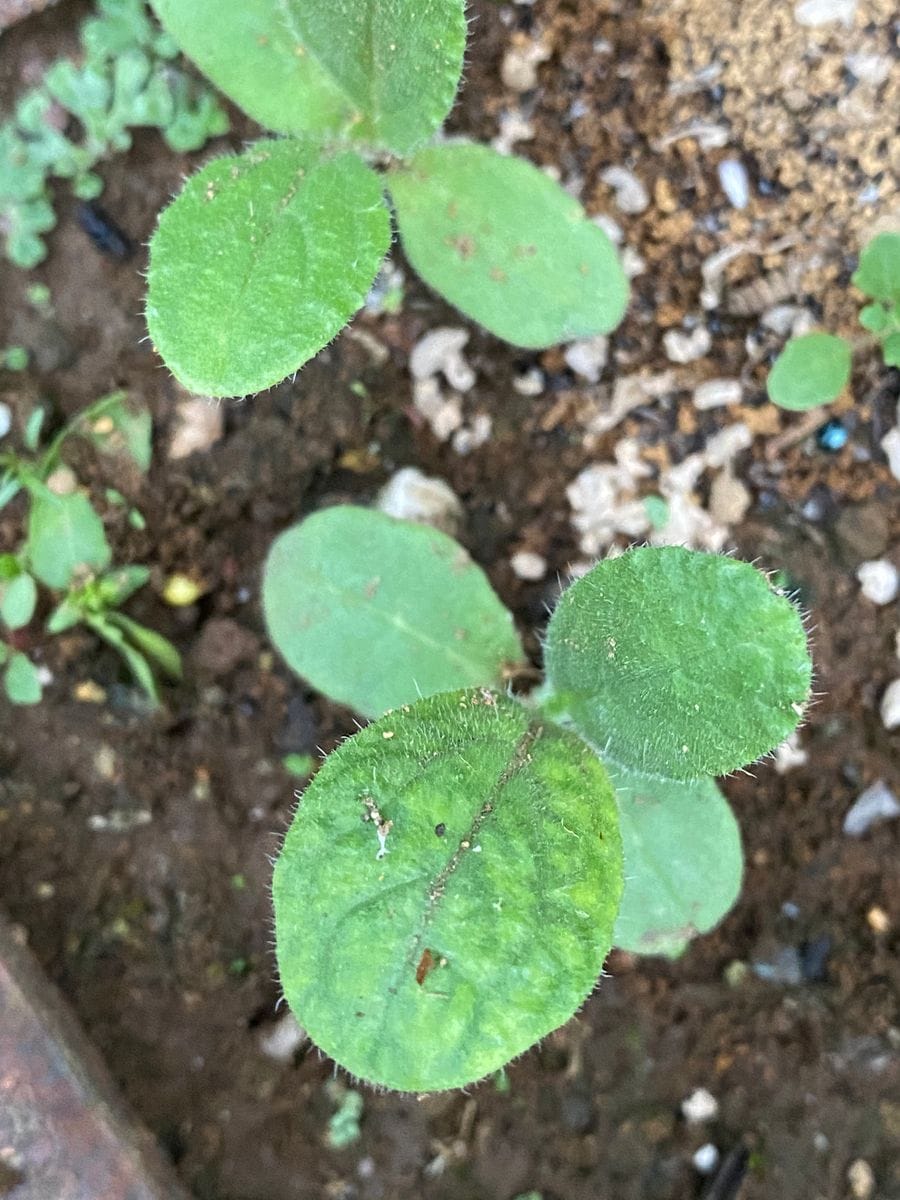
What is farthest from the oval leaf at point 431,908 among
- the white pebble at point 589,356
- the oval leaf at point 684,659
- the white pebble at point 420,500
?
the white pebble at point 589,356

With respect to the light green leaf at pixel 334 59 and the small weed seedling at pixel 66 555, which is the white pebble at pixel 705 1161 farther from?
the light green leaf at pixel 334 59

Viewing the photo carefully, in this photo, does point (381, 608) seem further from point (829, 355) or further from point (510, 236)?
point (829, 355)

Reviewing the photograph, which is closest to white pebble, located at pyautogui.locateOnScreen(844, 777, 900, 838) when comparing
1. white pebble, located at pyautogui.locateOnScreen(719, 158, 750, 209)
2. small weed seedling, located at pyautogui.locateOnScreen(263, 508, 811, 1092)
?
small weed seedling, located at pyautogui.locateOnScreen(263, 508, 811, 1092)

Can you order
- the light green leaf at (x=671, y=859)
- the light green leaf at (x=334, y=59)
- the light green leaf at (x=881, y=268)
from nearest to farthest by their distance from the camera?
1. the light green leaf at (x=334, y=59)
2. the light green leaf at (x=671, y=859)
3. the light green leaf at (x=881, y=268)

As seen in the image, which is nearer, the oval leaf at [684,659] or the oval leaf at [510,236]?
the oval leaf at [684,659]

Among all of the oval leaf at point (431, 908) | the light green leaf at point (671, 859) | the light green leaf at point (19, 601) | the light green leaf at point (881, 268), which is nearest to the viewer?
the oval leaf at point (431, 908)

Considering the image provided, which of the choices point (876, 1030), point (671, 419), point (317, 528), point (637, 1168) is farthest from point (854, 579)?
point (637, 1168)

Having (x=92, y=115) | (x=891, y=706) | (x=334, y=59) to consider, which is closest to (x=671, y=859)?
(x=891, y=706)
